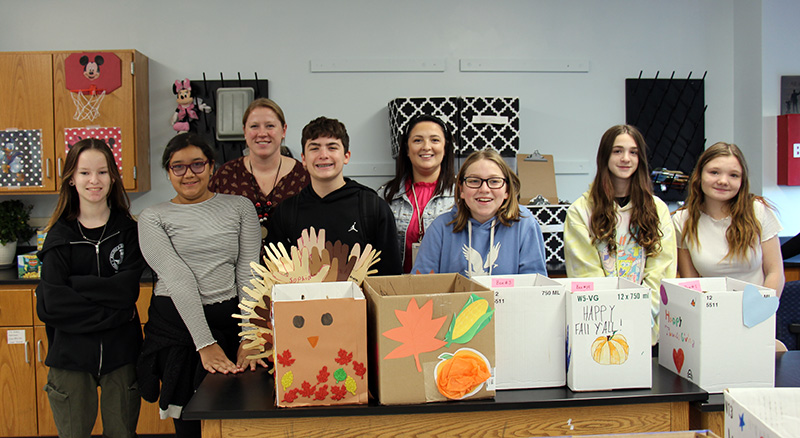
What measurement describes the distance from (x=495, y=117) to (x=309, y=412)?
84.5 inches

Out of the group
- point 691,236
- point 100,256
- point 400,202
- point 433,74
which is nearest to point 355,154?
point 433,74

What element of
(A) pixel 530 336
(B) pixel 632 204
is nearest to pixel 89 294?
(A) pixel 530 336

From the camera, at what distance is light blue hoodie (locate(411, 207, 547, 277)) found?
1699 millimetres

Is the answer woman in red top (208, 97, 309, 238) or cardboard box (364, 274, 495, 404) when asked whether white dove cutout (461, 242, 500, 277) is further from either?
woman in red top (208, 97, 309, 238)

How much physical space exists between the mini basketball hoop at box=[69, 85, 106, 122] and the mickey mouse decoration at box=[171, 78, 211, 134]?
1.24 ft

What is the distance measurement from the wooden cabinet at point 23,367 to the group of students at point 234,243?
91 centimetres

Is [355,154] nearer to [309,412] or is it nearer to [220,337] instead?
[220,337]

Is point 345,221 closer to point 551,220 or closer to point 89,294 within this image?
point 89,294

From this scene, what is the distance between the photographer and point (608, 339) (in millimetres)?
1243

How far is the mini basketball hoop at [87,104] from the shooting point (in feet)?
9.65

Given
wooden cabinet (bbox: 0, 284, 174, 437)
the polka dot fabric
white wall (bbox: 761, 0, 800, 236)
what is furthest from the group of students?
white wall (bbox: 761, 0, 800, 236)

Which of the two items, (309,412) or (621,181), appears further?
(621,181)

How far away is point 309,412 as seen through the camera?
1173 millimetres

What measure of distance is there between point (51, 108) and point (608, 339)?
10.1 feet
